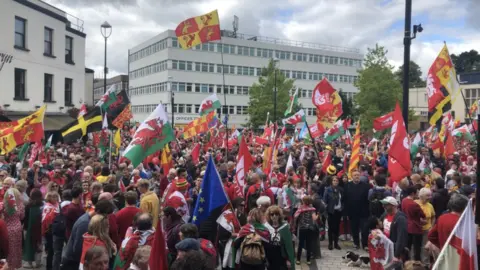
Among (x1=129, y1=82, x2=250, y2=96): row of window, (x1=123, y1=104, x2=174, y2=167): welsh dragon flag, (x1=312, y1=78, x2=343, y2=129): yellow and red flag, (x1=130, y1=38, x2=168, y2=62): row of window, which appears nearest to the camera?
(x1=123, y1=104, x2=174, y2=167): welsh dragon flag

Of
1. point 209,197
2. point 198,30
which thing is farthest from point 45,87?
point 209,197

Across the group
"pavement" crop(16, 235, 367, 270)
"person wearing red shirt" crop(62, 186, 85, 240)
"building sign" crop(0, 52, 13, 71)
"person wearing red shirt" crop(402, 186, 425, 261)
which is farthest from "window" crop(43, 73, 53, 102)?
"person wearing red shirt" crop(402, 186, 425, 261)

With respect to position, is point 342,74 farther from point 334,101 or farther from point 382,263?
point 382,263

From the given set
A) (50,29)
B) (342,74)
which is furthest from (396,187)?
(342,74)

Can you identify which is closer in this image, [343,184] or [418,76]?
[343,184]

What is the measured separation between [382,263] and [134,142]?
5.25m

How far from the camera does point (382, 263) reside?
6.83 metres

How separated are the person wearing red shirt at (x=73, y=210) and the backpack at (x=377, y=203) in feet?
17.4

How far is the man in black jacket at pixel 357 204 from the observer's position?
9.91 metres

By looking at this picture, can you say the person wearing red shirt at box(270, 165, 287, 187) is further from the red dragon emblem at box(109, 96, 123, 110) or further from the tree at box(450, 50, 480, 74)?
the tree at box(450, 50, 480, 74)

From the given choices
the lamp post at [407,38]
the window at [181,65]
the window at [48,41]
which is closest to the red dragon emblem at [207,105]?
the lamp post at [407,38]

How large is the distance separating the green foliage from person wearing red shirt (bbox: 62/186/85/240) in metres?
Answer: 36.6

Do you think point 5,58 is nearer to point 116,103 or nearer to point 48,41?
point 48,41

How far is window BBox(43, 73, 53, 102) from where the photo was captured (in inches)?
1075
